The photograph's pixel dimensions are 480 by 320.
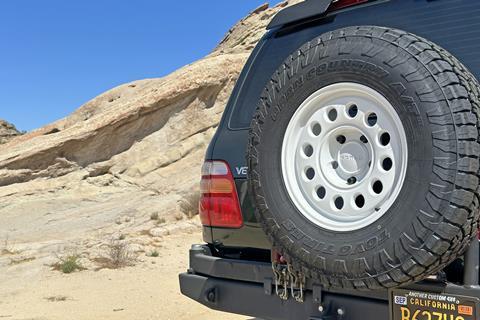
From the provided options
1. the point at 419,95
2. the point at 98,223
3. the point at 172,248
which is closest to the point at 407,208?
the point at 419,95

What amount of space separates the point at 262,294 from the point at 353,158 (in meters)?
0.96

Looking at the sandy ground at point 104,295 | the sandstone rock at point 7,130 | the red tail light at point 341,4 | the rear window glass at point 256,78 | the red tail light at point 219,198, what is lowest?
the sandy ground at point 104,295

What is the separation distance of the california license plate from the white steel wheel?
0.35 m

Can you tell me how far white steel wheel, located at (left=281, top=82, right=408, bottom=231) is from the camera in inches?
87.4

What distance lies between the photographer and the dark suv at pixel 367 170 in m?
2.05

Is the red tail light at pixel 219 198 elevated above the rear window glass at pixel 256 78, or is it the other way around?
the rear window glass at pixel 256 78

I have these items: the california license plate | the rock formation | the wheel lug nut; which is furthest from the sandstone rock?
the california license plate

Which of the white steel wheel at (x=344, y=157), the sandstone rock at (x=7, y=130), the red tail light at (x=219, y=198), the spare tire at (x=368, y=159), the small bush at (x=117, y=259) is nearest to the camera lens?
the spare tire at (x=368, y=159)

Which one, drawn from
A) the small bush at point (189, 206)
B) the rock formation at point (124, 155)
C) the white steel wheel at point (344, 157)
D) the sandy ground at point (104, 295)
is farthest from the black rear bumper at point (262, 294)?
the rock formation at point (124, 155)

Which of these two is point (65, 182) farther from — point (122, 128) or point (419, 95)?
point (419, 95)

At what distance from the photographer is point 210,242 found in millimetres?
3334

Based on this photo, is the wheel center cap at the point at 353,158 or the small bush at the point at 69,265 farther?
the small bush at the point at 69,265

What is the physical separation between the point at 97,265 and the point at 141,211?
5.56m

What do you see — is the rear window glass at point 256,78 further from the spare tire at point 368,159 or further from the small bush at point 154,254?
the small bush at point 154,254
